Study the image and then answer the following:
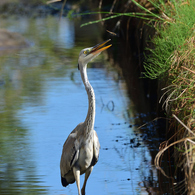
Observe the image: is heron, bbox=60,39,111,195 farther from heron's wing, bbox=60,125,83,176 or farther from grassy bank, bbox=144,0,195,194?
grassy bank, bbox=144,0,195,194

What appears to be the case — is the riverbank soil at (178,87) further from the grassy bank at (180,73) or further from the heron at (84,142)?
the heron at (84,142)

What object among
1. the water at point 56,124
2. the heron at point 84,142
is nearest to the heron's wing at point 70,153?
the heron at point 84,142

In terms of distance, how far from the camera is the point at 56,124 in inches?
266

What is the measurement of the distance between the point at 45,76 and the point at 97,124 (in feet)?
10.9

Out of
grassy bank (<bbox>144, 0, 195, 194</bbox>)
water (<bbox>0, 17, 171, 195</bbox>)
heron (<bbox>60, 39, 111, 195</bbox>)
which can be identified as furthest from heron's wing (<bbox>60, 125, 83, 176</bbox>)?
grassy bank (<bbox>144, 0, 195, 194</bbox>)

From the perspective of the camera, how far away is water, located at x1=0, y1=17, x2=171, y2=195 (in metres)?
4.93

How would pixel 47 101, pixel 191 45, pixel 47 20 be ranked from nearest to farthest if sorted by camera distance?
1. pixel 191 45
2. pixel 47 101
3. pixel 47 20

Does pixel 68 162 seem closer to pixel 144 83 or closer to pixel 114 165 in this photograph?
pixel 114 165

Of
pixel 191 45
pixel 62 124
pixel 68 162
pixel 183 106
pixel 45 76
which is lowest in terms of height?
pixel 45 76

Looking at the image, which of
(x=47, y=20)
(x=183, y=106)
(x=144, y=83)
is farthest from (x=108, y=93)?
(x=47, y=20)

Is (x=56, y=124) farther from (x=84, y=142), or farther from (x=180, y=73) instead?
(x=180, y=73)

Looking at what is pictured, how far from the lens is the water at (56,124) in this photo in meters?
4.93

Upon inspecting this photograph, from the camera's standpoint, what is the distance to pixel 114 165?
17.4ft

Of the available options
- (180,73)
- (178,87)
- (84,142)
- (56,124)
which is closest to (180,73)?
(180,73)
